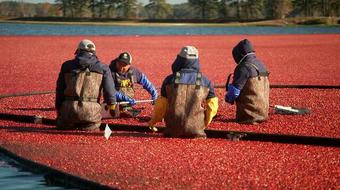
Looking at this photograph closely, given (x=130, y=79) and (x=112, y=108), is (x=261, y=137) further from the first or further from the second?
(x=130, y=79)

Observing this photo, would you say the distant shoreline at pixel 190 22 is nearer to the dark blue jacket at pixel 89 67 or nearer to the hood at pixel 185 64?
the dark blue jacket at pixel 89 67

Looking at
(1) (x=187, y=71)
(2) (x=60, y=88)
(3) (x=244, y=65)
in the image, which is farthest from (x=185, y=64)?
(2) (x=60, y=88)

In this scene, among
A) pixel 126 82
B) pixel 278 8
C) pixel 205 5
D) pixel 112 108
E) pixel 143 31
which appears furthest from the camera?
pixel 205 5

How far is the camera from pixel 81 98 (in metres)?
11.5

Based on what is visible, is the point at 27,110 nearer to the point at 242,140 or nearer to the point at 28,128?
the point at 28,128

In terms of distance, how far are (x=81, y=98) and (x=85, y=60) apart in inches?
23.1

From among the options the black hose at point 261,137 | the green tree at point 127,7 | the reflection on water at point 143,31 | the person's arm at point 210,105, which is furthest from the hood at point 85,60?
the green tree at point 127,7

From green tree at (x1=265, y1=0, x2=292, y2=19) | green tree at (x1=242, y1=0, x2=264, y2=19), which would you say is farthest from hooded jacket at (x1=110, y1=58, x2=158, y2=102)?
green tree at (x1=242, y1=0, x2=264, y2=19)

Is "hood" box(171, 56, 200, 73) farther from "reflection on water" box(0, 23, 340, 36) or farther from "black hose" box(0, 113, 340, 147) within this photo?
"reflection on water" box(0, 23, 340, 36)

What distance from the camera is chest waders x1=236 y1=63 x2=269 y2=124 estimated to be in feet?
41.0

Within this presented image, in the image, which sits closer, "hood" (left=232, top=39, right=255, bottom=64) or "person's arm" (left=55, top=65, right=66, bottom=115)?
"person's arm" (left=55, top=65, right=66, bottom=115)

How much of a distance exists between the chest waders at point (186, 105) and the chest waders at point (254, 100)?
1717 mm

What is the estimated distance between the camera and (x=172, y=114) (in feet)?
35.8

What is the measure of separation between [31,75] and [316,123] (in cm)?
1278
